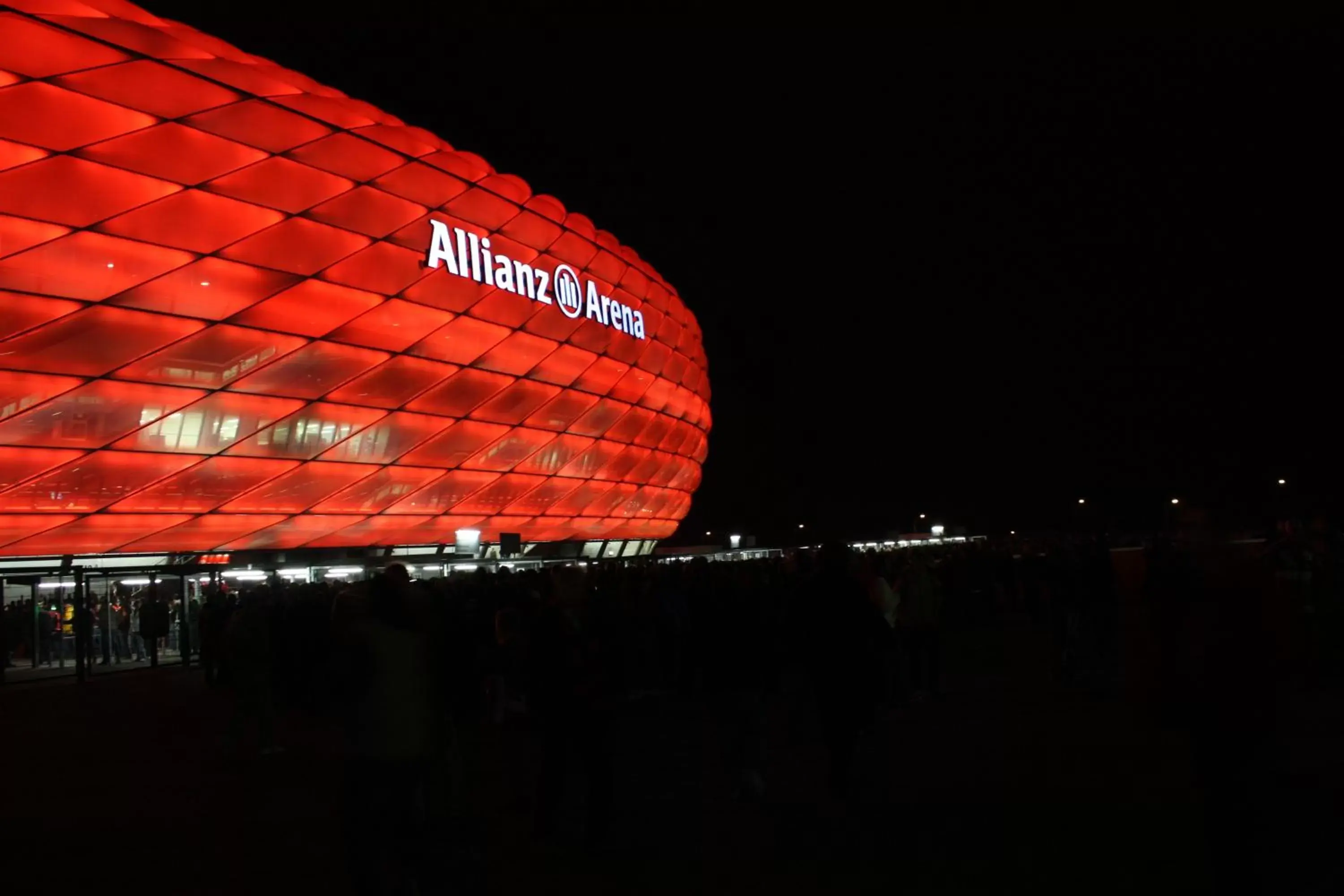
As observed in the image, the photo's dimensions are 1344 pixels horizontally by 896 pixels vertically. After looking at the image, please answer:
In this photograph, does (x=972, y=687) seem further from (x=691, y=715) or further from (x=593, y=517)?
(x=593, y=517)

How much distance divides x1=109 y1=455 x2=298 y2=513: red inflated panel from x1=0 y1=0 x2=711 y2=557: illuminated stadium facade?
0.15ft

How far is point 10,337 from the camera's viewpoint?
1788 centimetres

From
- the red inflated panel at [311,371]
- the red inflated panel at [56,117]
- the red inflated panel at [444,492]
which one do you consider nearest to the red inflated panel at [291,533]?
the red inflated panel at [444,492]

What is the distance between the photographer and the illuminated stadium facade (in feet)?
60.5

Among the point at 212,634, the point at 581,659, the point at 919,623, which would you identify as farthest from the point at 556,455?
the point at 581,659

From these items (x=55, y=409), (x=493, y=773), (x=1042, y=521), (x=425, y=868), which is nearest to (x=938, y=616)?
(x=493, y=773)

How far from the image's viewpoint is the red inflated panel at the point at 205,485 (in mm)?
21203

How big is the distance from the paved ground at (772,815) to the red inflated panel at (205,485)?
1118 centimetres

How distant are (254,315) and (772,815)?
17276 millimetres

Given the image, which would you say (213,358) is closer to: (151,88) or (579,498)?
(151,88)

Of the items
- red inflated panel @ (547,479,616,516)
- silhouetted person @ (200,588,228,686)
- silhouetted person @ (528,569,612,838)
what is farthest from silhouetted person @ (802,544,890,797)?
red inflated panel @ (547,479,616,516)

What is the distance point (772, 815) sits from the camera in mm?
6602

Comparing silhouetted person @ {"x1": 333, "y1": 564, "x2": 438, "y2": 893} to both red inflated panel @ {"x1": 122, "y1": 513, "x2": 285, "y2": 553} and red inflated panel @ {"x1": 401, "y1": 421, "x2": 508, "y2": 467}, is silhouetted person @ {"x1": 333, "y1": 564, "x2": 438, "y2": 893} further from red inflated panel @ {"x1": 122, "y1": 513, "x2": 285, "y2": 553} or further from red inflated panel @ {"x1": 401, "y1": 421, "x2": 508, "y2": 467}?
red inflated panel @ {"x1": 401, "y1": 421, "x2": 508, "y2": 467}

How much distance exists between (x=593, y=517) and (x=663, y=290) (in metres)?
8.35
